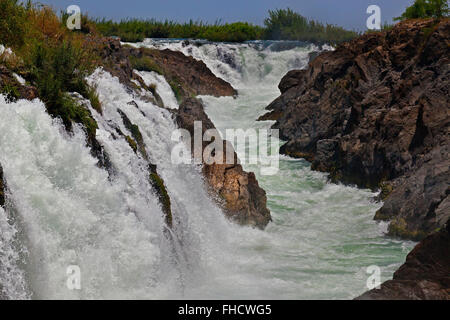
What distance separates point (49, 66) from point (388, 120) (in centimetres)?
906

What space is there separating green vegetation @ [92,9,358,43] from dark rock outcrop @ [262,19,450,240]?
14.8 meters

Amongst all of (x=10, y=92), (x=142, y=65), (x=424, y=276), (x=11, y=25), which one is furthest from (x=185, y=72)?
(x=424, y=276)

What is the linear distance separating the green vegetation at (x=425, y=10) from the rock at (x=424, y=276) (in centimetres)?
1160

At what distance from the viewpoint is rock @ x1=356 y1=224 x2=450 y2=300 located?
5.48m

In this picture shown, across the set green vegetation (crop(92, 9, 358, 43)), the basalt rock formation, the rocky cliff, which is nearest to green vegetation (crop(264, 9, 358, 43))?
green vegetation (crop(92, 9, 358, 43))

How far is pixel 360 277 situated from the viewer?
7.52m

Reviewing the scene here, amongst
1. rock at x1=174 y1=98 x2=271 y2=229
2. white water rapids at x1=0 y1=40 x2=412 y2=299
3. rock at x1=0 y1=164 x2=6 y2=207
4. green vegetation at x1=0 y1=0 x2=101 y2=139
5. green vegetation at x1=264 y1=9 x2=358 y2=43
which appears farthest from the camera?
green vegetation at x1=264 y1=9 x2=358 y2=43

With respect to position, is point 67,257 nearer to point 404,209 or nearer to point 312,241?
point 312,241

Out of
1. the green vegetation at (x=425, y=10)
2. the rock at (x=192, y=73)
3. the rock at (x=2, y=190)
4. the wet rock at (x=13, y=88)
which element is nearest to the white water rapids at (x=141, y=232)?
the rock at (x=2, y=190)

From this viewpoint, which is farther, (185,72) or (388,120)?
(185,72)

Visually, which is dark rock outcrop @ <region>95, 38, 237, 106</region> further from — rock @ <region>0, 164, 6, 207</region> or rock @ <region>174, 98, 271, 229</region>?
rock @ <region>0, 164, 6, 207</region>

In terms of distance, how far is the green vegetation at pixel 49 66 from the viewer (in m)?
6.89

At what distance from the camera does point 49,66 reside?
7.45 meters

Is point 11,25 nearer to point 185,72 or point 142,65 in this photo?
point 142,65
